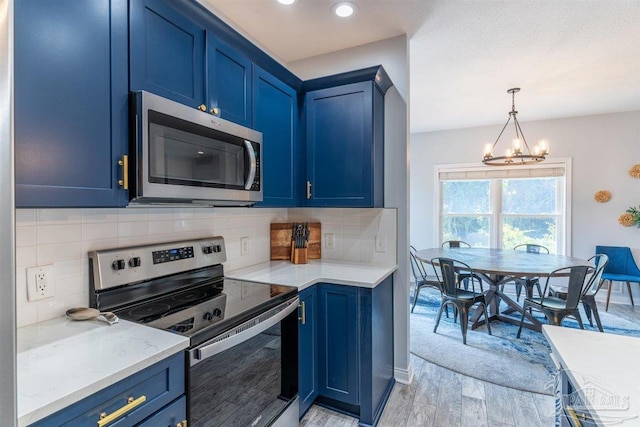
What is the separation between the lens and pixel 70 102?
103 cm

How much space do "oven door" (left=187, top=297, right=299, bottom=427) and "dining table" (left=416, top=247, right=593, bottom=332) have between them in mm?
2060

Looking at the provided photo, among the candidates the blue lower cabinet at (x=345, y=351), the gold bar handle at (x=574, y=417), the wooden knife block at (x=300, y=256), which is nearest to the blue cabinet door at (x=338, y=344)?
the blue lower cabinet at (x=345, y=351)

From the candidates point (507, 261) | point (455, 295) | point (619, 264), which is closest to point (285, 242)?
point (455, 295)

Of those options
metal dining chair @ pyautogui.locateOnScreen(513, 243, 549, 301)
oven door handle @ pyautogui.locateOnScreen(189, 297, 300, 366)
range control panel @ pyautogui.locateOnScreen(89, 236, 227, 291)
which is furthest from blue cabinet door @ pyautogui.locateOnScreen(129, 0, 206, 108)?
metal dining chair @ pyautogui.locateOnScreen(513, 243, 549, 301)

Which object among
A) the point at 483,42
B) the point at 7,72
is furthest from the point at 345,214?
the point at 7,72

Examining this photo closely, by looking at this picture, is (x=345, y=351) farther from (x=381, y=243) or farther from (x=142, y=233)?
(x=142, y=233)

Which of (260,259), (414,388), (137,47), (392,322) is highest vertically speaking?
(137,47)

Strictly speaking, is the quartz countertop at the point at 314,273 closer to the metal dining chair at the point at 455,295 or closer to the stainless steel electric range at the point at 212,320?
the stainless steel electric range at the point at 212,320

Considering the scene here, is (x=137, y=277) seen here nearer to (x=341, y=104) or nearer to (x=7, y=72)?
(x=7, y=72)

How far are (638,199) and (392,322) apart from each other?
13.9 ft

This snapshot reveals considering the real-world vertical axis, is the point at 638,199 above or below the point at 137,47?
below

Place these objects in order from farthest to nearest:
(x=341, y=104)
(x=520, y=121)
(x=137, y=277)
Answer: (x=520, y=121) → (x=341, y=104) → (x=137, y=277)

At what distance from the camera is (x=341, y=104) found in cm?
222

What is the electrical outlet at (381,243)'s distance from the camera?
2.37 meters
